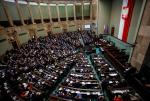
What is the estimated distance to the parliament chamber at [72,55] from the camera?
9.74 m

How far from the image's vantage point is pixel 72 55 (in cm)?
1812

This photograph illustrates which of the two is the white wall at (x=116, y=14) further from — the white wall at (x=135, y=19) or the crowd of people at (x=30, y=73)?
the crowd of people at (x=30, y=73)

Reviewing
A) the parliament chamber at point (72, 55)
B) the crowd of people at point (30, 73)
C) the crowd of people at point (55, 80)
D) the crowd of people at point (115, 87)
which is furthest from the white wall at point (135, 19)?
the crowd of people at point (30, 73)

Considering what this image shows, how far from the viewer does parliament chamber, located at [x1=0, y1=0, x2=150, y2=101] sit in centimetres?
974

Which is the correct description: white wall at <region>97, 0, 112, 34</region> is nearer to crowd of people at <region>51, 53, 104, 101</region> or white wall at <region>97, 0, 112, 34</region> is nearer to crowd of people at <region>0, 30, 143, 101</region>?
crowd of people at <region>0, 30, 143, 101</region>

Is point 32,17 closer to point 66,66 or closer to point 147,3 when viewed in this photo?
point 66,66

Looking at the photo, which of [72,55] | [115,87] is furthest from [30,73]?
[115,87]

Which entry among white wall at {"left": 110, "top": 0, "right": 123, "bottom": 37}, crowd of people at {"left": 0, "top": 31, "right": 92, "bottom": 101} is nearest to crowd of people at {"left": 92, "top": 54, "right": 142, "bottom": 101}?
crowd of people at {"left": 0, "top": 31, "right": 92, "bottom": 101}

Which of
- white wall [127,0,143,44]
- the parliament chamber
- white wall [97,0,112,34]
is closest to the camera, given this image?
the parliament chamber

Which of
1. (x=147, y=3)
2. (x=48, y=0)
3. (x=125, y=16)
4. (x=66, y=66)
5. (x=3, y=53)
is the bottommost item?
(x=66, y=66)

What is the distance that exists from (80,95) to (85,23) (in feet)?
88.3

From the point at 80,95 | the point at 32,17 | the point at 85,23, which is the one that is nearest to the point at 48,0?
the point at 32,17

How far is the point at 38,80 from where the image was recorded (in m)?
11.1

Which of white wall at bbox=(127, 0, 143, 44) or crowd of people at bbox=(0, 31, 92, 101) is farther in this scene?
white wall at bbox=(127, 0, 143, 44)
